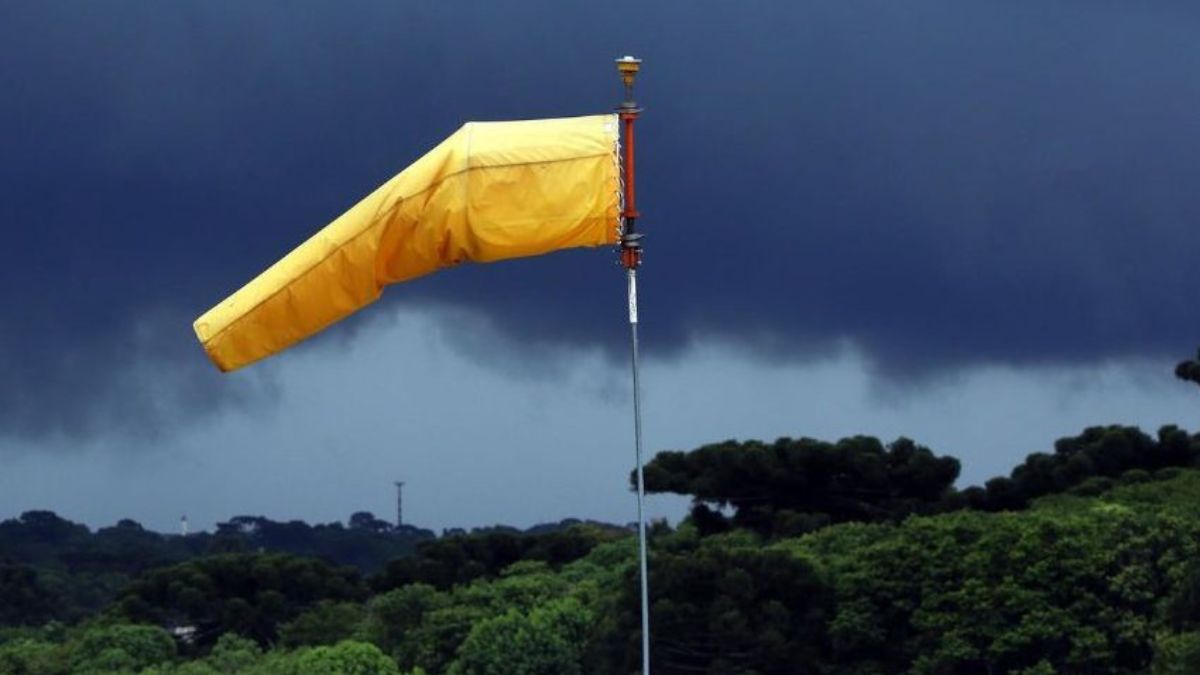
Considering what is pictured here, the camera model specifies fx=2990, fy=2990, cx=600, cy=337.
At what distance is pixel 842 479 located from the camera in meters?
95.3

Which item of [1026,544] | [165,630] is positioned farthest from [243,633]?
[1026,544]

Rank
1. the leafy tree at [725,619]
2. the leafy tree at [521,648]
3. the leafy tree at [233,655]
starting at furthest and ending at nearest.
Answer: the leafy tree at [233,655], the leafy tree at [521,648], the leafy tree at [725,619]

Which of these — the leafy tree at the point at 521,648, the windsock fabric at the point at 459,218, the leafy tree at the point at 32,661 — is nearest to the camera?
the windsock fabric at the point at 459,218

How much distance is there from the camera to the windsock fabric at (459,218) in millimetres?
20344

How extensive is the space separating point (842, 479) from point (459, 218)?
75.7 meters

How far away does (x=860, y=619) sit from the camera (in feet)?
222

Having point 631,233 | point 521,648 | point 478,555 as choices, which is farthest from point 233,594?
point 631,233

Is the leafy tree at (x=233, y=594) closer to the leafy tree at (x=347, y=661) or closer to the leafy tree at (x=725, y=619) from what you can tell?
the leafy tree at (x=347, y=661)

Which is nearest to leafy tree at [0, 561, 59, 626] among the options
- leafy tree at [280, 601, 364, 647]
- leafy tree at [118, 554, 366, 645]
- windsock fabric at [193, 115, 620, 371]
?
leafy tree at [118, 554, 366, 645]

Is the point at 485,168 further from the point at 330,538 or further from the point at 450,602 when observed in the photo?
the point at 330,538

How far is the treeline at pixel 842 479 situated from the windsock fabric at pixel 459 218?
70978 mm

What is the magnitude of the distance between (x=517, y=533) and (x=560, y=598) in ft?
85.3

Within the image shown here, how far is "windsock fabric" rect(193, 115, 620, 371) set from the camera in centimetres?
2034

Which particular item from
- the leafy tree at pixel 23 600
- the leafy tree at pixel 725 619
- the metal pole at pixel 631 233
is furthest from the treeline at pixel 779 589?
the metal pole at pixel 631 233
